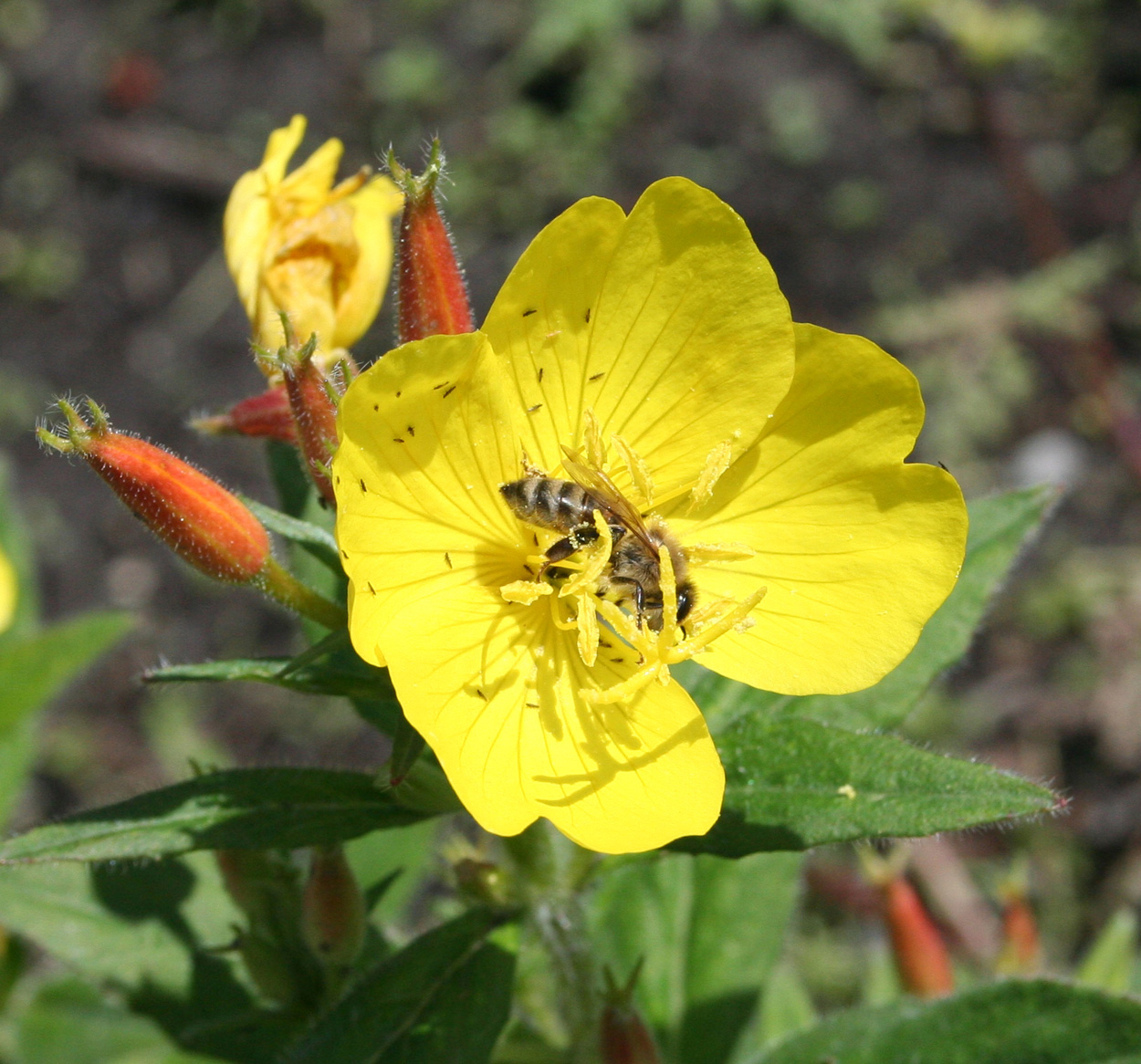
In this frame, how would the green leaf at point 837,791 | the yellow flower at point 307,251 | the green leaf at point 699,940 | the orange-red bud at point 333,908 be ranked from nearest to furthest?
the green leaf at point 837,791
the orange-red bud at point 333,908
the yellow flower at point 307,251
the green leaf at point 699,940

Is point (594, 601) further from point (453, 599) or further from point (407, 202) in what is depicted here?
point (407, 202)

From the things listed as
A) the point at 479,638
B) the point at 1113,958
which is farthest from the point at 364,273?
the point at 1113,958

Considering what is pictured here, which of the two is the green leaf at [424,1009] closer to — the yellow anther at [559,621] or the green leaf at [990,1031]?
the yellow anther at [559,621]

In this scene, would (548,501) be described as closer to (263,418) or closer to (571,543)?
(571,543)

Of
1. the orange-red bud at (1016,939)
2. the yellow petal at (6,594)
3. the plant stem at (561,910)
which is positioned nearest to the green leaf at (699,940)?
the plant stem at (561,910)

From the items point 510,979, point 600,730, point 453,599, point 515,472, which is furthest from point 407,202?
point 510,979
